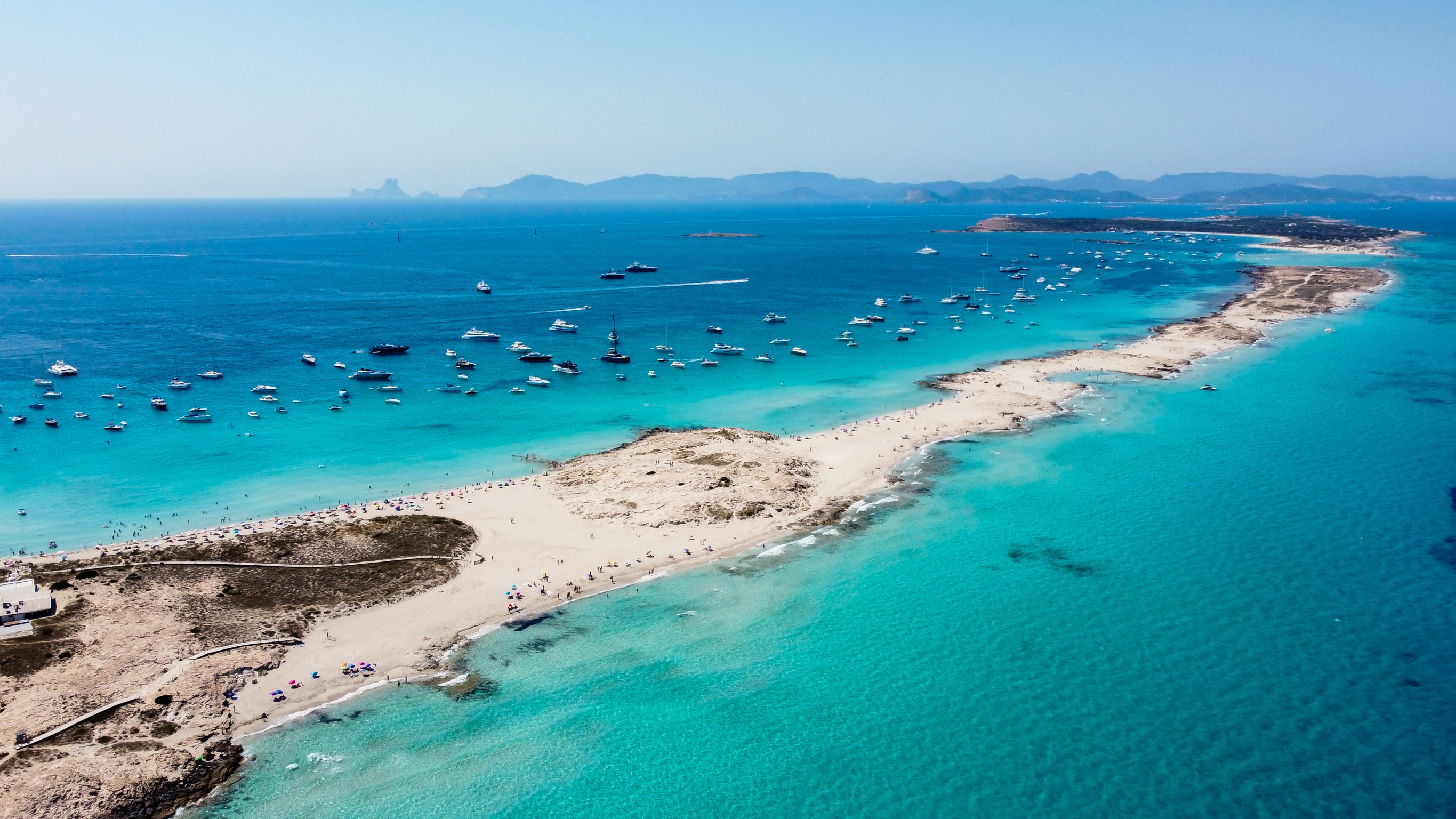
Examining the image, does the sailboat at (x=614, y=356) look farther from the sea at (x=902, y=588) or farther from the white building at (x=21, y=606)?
the white building at (x=21, y=606)

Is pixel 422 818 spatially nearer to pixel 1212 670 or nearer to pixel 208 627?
pixel 208 627

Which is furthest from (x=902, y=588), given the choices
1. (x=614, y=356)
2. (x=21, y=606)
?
(x=614, y=356)

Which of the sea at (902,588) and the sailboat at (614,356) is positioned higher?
the sailboat at (614,356)

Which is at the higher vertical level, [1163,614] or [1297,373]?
[1297,373]

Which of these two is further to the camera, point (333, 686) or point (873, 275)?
point (873, 275)

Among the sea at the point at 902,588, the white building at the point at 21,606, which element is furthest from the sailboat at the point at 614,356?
the white building at the point at 21,606

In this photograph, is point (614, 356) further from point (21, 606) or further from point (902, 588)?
point (21, 606)

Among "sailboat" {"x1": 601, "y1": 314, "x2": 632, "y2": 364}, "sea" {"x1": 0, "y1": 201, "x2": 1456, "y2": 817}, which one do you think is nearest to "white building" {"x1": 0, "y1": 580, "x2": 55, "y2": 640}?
"sea" {"x1": 0, "y1": 201, "x2": 1456, "y2": 817}

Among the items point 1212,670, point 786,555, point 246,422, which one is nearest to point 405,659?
point 786,555
